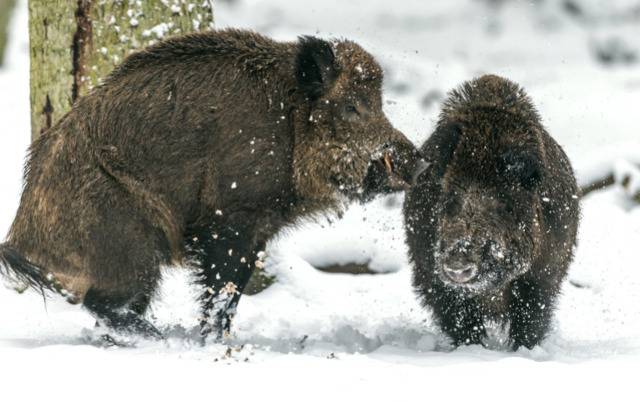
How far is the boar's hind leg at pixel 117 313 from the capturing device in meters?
5.86

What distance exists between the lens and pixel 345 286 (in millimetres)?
8461

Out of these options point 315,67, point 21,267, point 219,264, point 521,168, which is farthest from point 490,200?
point 21,267

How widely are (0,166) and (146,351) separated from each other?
647cm

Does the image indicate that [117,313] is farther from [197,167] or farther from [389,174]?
[389,174]

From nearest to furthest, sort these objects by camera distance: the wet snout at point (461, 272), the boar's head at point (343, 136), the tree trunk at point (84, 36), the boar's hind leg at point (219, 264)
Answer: the wet snout at point (461, 272)
the boar's hind leg at point (219, 264)
the boar's head at point (343, 136)
the tree trunk at point (84, 36)

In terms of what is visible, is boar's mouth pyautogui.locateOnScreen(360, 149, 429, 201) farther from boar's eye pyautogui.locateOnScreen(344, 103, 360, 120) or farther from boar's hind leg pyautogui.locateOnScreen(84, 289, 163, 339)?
boar's hind leg pyautogui.locateOnScreen(84, 289, 163, 339)

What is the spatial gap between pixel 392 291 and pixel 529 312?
2.12 metres

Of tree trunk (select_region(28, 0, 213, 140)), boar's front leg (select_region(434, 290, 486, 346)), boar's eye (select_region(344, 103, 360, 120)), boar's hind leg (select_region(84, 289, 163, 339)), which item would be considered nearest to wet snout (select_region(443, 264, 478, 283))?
boar's front leg (select_region(434, 290, 486, 346))

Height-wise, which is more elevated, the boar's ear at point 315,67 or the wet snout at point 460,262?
the boar's ear at point 315,67

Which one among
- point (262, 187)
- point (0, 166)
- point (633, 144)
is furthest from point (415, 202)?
point (0, 166)

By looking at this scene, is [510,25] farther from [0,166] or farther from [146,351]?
[146,351]

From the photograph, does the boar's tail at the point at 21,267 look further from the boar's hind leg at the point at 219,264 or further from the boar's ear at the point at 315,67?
the boar's ear at the point at 315,67

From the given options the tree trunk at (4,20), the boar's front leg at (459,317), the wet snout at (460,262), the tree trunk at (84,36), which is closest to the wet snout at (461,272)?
the wet snout at (460,262)

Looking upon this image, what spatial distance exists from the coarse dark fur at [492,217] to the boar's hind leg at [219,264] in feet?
3.65
